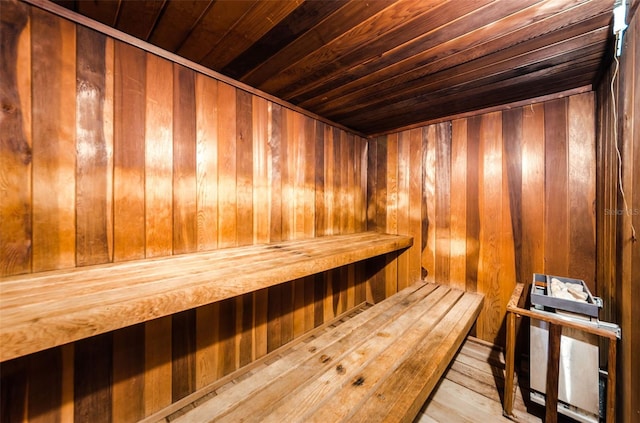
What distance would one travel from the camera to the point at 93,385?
46.6 inches

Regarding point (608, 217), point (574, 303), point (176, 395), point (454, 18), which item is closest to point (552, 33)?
point (454, 18)

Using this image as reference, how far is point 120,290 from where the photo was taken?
2.91 feet

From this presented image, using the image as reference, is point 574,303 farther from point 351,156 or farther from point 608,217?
point 351,156

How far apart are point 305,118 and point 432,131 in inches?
52.3

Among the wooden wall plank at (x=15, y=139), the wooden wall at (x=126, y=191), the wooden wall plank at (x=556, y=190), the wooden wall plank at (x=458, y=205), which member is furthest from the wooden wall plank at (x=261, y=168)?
the wooden wall plank at (x=556, y=190)

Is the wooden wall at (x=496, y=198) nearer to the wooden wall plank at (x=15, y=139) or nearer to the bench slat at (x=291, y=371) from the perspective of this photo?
the bench slat at (x=291, y=371)

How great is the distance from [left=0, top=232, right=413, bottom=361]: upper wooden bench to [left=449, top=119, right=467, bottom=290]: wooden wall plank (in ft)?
4.91

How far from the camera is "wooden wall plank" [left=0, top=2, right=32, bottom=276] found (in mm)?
991

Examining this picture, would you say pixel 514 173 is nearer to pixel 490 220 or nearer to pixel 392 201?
pixel 490 220

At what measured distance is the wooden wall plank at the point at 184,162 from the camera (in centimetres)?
145

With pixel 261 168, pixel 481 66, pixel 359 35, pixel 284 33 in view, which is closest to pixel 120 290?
pixel 261 168

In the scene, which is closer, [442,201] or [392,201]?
[442,201]

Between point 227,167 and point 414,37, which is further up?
point 414,37

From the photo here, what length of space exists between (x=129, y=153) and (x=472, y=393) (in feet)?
8.66
